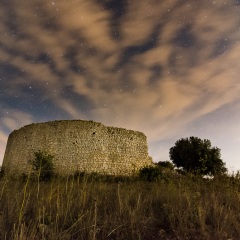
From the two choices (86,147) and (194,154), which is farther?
(194,154)

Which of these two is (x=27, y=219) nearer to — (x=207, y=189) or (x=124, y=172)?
(x=207, y=189)

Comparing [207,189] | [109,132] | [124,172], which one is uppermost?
[109,132]

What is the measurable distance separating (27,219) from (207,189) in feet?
12.5

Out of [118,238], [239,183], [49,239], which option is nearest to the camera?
[49,239]

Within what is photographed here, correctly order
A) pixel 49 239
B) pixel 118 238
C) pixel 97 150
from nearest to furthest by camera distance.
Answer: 1. pixel 49 239
2. pixel 118 238
3. pixel 97 150

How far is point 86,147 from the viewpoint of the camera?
2316cm

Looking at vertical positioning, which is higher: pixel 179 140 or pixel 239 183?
pixel 179 140

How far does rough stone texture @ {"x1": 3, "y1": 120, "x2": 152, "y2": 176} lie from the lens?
23.0m

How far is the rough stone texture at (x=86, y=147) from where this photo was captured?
2297 cm

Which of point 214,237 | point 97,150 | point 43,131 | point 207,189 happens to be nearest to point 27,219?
point 214,237

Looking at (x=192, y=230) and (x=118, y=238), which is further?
(x=192, y=230)

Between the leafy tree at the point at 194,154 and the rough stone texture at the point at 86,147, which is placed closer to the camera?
the rough stone texture at the point at 86,147

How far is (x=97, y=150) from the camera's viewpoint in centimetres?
2320

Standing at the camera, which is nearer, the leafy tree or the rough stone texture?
the rough stone texture
